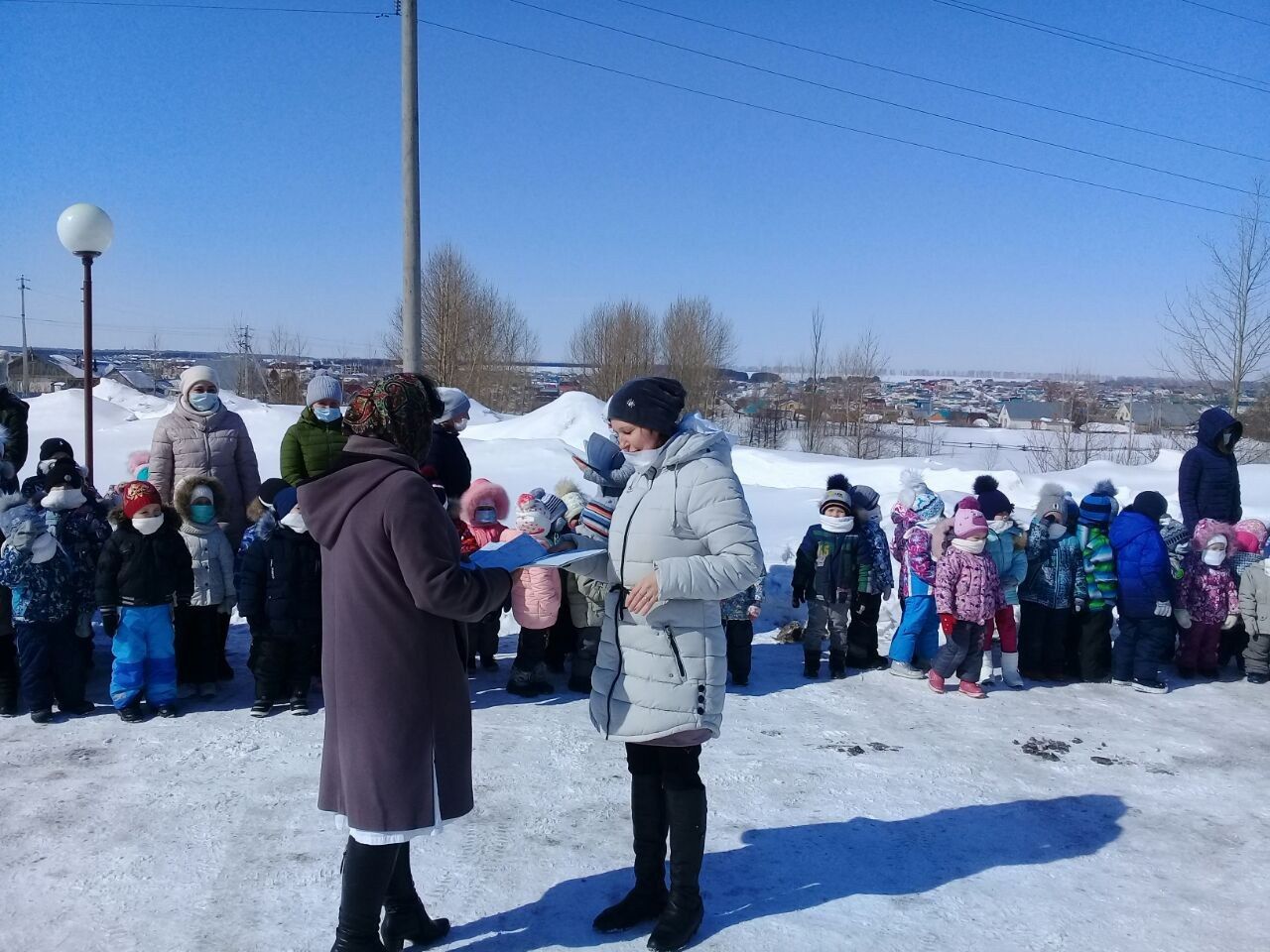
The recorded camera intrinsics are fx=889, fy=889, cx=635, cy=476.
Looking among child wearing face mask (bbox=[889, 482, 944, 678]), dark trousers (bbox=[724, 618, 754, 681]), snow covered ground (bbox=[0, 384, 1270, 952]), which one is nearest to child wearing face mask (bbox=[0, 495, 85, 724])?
snow covered ground (bbox=[0, 384, 1270, 952])

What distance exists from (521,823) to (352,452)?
2.04 m

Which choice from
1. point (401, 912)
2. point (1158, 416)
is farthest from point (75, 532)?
point (1158, 416)

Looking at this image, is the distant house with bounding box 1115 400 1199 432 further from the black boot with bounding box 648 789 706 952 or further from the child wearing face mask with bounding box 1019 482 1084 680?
the black boot with bounding box 648 789 706 952

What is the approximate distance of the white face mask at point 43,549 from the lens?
459cm

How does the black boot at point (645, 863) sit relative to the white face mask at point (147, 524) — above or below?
below

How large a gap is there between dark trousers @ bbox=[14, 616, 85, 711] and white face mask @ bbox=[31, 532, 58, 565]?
1.11ft

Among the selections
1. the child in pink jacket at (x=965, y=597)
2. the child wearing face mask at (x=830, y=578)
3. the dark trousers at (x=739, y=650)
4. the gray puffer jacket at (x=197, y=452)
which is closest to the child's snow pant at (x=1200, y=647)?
the child in pink jacket at (x=965, y=597)

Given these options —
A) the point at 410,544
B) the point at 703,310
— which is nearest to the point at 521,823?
the point at 410,544

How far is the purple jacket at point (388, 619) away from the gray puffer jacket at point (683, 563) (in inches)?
19.7

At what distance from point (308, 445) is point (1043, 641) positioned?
196 inches

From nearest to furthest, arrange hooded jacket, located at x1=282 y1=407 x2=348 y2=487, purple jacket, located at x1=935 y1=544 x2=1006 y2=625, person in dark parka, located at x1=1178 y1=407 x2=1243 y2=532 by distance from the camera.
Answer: hooded jacket, located at x1=282 y1=407 x2=348 y2=487 < purple jacket, located at x1=935 y1=544 x2=1006 y2=625 < person in dark parka, located at x1=1178 y1=407 x2=1243 y2=532

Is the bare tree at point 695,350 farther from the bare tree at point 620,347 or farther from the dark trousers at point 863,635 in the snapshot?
the dark trousers at point 863,635

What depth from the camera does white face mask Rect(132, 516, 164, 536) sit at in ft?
15.3

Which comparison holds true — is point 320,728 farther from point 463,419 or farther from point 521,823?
point 463,419
